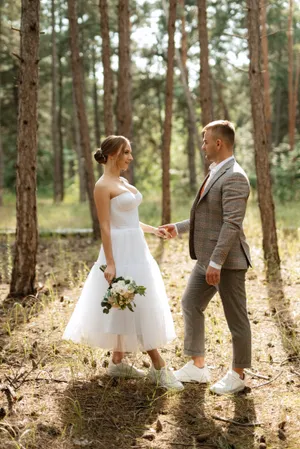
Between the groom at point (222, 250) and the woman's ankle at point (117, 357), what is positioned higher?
the groom at point (222, 250)

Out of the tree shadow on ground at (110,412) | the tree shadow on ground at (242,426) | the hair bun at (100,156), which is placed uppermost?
the hair bun at (100,156)

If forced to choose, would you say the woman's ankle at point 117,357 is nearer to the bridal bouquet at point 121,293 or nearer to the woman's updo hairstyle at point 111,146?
the bridal bouquet at point 121,293

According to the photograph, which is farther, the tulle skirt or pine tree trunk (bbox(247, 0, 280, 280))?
pine tree trunk (bbox(247, 0, 280, 280))

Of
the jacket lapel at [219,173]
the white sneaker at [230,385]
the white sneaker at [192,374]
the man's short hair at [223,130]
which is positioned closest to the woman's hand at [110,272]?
the jacket lapel at [219,173]

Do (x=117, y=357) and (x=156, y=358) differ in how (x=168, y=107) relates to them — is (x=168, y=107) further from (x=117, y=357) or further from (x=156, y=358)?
(x=156, y=358)

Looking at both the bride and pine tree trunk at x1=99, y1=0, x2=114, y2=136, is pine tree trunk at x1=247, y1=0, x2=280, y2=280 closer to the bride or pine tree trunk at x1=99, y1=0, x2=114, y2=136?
pine tree trunk at x1=99, y1=0, x2=114, y2=136

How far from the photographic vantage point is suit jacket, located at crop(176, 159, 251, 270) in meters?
4.73

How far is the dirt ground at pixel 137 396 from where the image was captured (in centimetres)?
436

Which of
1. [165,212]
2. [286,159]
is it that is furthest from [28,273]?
[286,159]

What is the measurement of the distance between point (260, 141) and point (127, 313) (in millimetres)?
5804

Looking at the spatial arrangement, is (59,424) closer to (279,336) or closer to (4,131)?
(279,336)

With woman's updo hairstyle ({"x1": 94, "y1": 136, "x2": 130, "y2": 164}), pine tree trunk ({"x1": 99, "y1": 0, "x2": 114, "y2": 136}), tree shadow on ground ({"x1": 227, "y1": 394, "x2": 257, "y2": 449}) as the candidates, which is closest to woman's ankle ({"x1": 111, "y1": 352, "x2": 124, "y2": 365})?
tree shadow on ground ({"x1": 227, "y1": 394, "x2": 257, "y2": 449})

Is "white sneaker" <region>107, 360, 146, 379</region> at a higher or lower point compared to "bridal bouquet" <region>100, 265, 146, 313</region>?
lower

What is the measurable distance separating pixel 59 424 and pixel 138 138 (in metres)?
27.3
